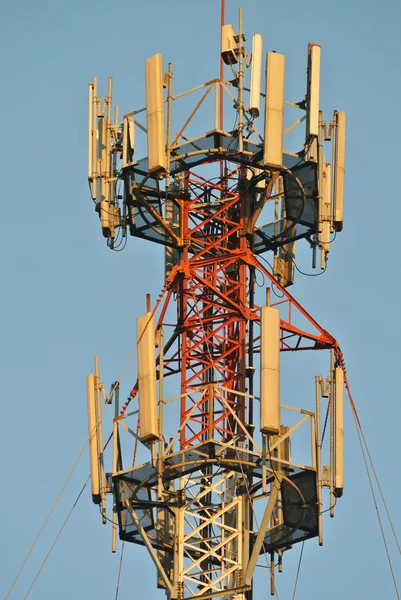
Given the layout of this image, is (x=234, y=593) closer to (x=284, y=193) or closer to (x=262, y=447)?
(x=262, y=447)

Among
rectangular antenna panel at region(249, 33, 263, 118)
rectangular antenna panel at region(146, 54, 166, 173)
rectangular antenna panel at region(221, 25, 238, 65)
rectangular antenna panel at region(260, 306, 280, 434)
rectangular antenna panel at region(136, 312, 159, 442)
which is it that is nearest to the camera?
rectangular antenna panel at region(260, 306, 280, 434)

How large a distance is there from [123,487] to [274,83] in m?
13.4

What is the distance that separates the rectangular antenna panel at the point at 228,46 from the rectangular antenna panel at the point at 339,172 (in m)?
3.92

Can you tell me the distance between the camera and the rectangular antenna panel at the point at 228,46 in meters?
82.8

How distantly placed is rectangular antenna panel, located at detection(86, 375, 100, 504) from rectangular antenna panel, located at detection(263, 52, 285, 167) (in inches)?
354

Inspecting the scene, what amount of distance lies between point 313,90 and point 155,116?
5.14m

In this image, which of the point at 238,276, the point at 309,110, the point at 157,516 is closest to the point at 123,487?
the point at 157,516

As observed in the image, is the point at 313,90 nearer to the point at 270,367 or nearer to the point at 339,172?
the point at 339,172

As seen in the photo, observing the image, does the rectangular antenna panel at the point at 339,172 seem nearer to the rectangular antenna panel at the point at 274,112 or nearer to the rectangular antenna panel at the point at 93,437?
the rectangular antenna panel at the point at 274,112

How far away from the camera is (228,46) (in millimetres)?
82938

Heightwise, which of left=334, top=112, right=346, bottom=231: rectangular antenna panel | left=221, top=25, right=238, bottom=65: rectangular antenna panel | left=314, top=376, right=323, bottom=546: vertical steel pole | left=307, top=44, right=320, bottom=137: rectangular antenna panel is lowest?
left=314, top=376, right=323, bottom=546: vertical steel pole

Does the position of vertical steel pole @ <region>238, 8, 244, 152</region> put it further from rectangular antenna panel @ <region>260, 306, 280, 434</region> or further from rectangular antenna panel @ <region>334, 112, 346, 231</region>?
rectangular antenna panel @ <region>260, 306, 280, 434</region>

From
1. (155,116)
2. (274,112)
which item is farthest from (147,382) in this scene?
(274,112)

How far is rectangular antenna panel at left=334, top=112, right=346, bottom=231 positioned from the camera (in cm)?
8250
